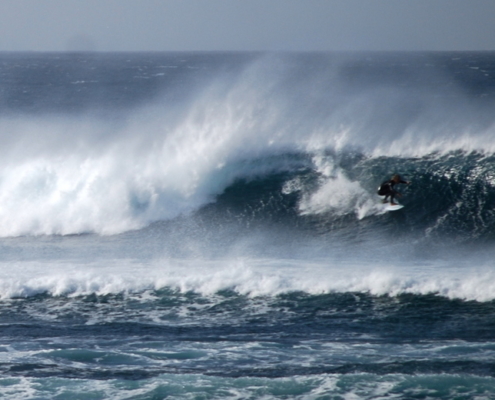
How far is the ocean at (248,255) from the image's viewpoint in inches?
487

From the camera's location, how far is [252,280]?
1650 centimetres

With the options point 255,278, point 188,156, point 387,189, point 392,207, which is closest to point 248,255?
point 255,278

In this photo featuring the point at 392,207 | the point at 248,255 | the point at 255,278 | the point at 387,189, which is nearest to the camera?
the point at 255,278

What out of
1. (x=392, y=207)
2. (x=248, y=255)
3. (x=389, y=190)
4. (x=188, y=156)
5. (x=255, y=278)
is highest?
(x=188, y=156)

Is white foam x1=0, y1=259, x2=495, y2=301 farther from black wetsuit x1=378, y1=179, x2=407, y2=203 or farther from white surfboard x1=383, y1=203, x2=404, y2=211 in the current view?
white surfboard x1=383, y1=203, x2=404, y2=211

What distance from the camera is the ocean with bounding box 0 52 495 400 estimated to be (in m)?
12.4

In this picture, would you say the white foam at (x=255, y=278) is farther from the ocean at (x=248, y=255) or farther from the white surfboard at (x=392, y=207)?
the white surfboard at (x=392, y=207)

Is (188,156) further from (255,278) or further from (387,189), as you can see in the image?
(255,278)

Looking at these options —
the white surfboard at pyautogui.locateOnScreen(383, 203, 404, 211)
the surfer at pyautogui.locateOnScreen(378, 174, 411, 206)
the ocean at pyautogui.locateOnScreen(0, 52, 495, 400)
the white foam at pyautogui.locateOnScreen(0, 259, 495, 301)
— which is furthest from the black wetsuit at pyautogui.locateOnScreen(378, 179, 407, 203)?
the white foam at pyautogui.locateOnScreen(0, 259, 495, 301)

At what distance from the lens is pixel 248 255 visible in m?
18.5

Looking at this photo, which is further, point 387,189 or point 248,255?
point 387,189

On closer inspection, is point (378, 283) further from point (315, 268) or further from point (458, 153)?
point (458, 153)

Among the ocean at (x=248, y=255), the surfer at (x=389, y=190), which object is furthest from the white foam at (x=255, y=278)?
the surfer at (x=389, y=190)

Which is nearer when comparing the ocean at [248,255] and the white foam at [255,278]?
the ocean at [248,255]
